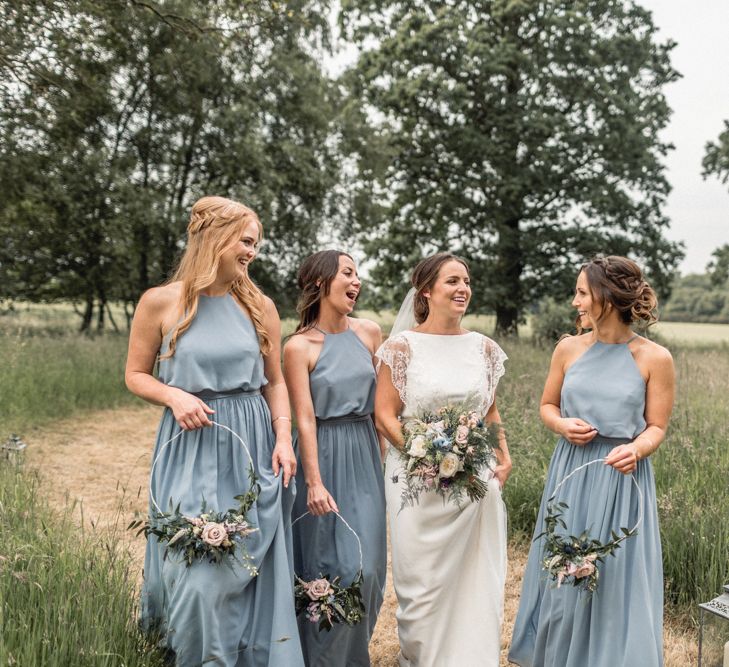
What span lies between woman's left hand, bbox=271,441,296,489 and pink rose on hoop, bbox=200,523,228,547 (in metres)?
0.45

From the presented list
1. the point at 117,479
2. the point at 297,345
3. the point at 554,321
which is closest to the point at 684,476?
the point at 297,345

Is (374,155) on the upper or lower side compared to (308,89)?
lower

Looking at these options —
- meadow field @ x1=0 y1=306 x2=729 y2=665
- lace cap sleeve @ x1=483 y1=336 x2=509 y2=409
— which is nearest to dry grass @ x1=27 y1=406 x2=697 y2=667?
meadow field @ x1=0 y1=306 x2=729 y2=665

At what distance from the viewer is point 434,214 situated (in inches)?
930

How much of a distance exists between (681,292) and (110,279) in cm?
2914

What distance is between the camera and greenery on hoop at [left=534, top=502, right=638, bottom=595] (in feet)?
11.2

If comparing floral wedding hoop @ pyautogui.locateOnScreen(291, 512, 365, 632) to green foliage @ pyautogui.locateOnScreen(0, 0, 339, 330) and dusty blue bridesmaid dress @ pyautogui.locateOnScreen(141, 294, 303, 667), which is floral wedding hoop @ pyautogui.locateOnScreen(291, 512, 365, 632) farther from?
Answer: green foliage @ pyautogui.locateOnScreen(0, 0, 339, 330)

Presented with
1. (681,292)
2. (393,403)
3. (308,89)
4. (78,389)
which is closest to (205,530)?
(393,403)

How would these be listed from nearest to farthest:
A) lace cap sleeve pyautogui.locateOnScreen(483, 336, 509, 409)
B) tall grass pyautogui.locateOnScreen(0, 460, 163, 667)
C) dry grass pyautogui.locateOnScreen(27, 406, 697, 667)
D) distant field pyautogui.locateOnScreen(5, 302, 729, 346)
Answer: tall grass pyautogui.locateOnScreen(0, 460, 163, 667)
lace cap sleeve pyautogui.locateOnScreen(483, 336, 509, 409)
dry grass pyautogui.locateOnScreen(27, 406, 697, 667)
distant field pyautogui.locateOnScreen(5, 302, 729, 346)

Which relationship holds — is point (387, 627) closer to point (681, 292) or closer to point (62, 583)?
point (62, 583)

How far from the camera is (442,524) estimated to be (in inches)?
155

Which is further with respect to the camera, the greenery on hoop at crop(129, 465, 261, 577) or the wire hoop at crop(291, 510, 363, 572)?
the wire hoop at crop(291, 510, 363, 572)

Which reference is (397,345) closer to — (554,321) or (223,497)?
(223,497)

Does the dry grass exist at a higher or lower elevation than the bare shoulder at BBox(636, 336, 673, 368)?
lower
